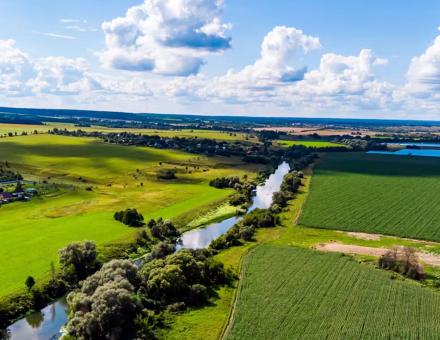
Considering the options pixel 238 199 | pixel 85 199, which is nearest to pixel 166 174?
pixel 85 199

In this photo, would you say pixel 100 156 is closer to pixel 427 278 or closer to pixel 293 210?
pixel 293 210

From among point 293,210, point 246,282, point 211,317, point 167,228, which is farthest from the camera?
point 293,210

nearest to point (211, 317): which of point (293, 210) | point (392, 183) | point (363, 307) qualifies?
point (363, 307)

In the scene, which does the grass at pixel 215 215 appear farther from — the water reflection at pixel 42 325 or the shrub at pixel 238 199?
the water reflection at pixel 42 325

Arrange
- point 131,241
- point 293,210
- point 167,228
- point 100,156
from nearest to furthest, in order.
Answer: point 131,241 → point 167,228 → point 293,210 → point 100,156

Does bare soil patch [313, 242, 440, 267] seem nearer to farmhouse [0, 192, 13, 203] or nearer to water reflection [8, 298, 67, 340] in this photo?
water reflection [8, 298, 67, 340]

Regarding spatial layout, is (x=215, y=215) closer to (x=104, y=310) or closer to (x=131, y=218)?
(x=131, y=218)

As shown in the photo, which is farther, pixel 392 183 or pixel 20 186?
pixel 392 183
